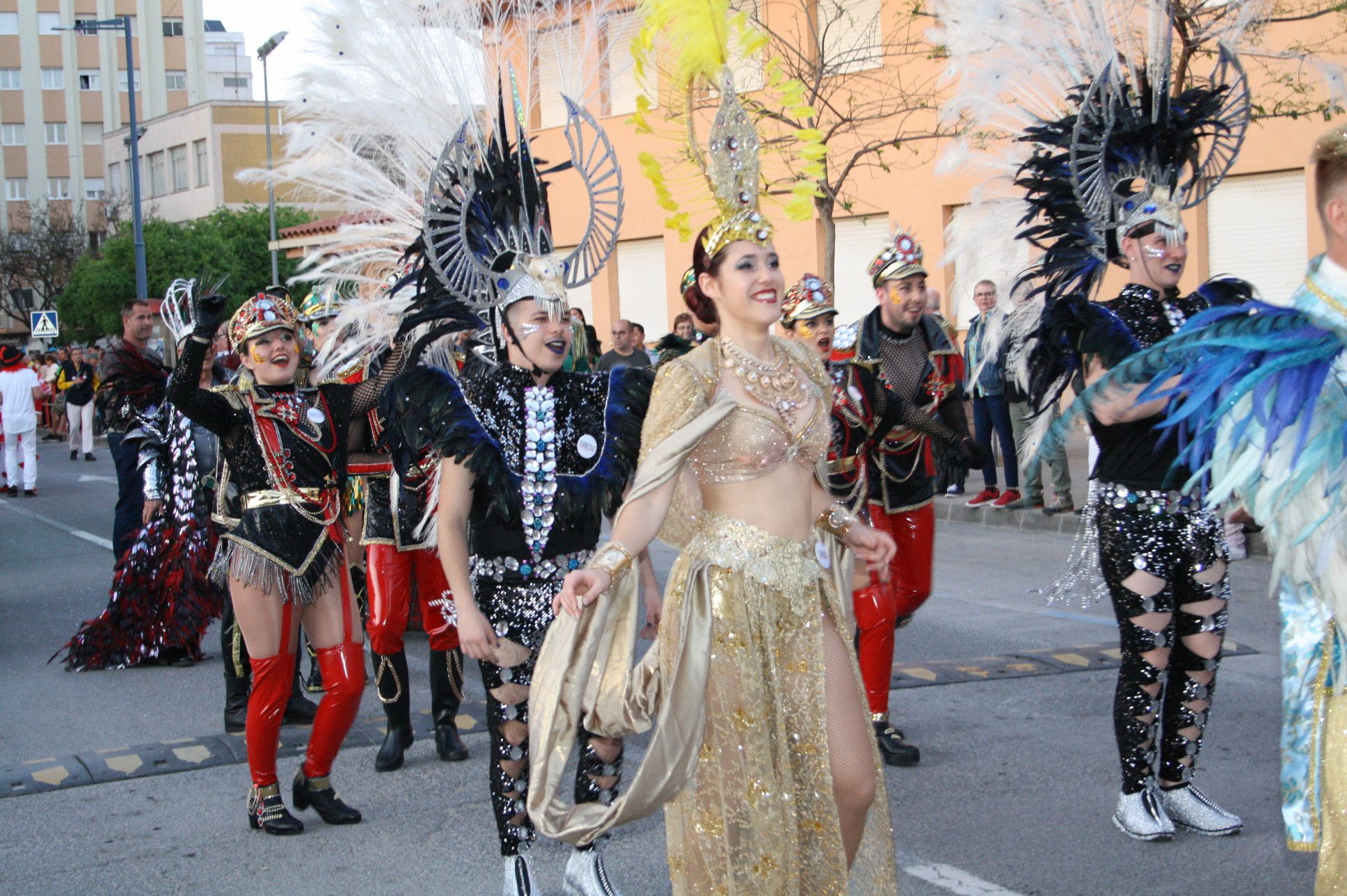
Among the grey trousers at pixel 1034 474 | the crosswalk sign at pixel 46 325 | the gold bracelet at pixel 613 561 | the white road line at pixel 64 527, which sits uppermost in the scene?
the crosswalk sign at pixel 46 325

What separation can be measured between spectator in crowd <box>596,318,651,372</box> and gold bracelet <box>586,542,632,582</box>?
43.7 feet

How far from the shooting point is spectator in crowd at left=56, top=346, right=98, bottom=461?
26.7 metres

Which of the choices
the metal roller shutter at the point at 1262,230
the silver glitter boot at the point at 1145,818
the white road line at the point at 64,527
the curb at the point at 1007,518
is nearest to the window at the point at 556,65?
the silver glitter boot at the point at 1145,818

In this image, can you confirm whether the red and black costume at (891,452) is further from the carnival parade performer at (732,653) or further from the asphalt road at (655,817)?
the carnival parade performer at (732,653)

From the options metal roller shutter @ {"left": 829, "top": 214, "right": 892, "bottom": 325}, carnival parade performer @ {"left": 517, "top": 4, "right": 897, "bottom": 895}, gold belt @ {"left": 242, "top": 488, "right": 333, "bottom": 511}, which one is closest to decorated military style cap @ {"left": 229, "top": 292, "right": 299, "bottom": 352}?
gold belt @ {"left": 242, "top": 488, "right": 333, "bottom": 511}

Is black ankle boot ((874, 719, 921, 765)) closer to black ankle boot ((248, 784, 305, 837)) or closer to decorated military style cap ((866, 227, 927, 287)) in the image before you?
decorated military style cap ((866, 227, 927, 287))

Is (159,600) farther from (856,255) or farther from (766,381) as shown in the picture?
(856,255)

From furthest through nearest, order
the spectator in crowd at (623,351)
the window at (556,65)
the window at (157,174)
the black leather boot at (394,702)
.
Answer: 1. the window at (157,174)
2. the spectator in crowd at (623,351)
3. the black leather boot at (394,702)
4. the window at (556,65)

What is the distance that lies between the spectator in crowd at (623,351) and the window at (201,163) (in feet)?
177

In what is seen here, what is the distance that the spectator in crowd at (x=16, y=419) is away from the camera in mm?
20625

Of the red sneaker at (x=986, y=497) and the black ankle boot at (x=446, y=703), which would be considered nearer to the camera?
the black ankle boot at (x=446, y=703)

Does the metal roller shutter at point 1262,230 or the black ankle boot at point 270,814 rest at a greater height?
the metal roller shutter at point 1262,230

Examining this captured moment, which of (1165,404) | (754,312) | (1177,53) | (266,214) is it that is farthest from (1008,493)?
(266,214)

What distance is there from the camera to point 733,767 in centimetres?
383
